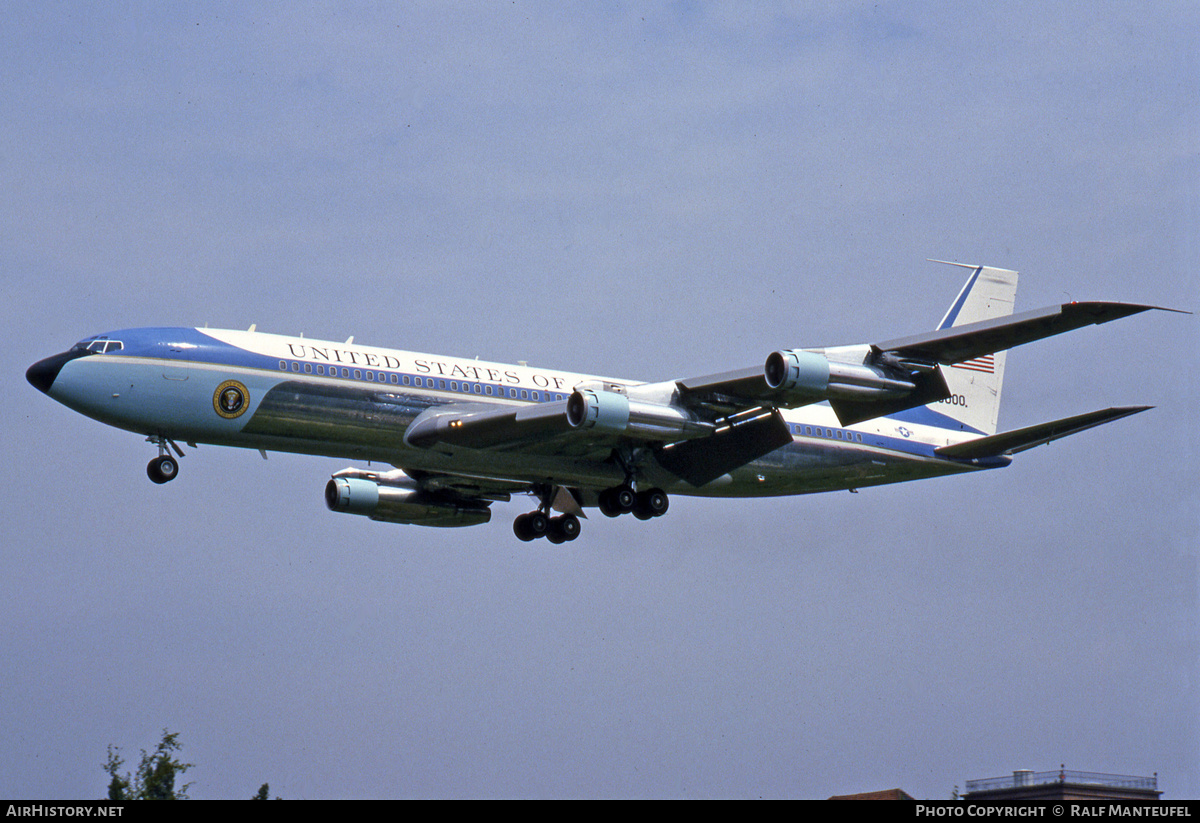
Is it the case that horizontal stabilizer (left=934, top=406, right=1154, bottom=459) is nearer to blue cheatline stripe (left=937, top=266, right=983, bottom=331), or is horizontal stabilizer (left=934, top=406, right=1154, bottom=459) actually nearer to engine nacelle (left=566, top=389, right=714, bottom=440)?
blue cheatline stripe (left=937, top=266, right=983, bottom=331)

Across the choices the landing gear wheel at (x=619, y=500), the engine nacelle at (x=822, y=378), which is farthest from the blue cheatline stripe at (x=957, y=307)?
the landing gear wheel at (x=619, y=500)

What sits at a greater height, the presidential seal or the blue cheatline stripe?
the blue cheatline stripe

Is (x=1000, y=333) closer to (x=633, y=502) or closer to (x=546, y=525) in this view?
(x=633, y=502)

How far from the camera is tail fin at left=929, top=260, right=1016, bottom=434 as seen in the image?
49.9 m

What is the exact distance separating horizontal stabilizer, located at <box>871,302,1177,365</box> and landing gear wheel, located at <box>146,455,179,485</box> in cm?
1958

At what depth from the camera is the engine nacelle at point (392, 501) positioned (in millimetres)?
46906

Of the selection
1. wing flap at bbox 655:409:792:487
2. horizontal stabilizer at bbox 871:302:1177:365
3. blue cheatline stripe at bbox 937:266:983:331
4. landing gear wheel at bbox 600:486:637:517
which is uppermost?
blue cheatline stripe at bbox 937:266:983:331

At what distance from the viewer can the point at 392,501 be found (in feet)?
155

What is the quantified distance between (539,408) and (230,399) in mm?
8296

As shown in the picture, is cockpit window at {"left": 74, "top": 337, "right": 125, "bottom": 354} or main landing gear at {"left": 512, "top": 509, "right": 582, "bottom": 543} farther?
main landing gear at {"left": 512, "top": 509, "right": 582, "bottom": 543}

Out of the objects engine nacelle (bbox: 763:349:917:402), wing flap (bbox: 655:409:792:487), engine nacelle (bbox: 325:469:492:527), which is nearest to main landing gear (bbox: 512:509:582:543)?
engine nacelle (bbox: 325:469:492:527)

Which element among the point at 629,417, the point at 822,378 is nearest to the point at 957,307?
the point at 822,378
